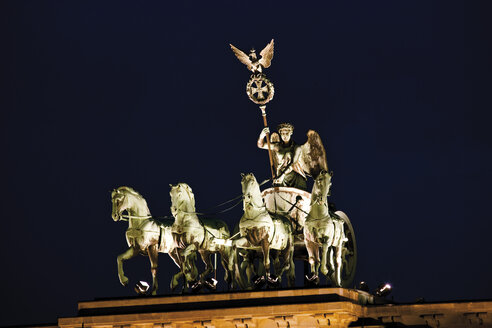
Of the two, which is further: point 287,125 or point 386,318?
point 287,125

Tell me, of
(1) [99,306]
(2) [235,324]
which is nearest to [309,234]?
(2) [235,324]

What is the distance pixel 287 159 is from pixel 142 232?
18.4 feet

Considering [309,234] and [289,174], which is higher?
[289,174]

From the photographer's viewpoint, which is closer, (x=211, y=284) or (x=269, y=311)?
(x=269, y=311)

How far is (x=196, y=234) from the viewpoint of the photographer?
37.9 meters

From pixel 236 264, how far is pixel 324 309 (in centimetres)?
451

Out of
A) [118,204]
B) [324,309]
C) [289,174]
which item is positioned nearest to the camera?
[324,309]

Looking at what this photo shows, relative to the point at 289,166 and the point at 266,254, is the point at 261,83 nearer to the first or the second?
the point at 289,166

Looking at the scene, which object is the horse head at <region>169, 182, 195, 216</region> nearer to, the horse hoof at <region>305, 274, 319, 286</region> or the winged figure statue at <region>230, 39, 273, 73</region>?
the horse hoof at <region>305, 274, 319, 286</region>

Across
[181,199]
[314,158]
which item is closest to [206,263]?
[181,199]

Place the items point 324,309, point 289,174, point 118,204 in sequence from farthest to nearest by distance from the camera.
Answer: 1. point 289,174
2. point 118,204
3. point 324,309

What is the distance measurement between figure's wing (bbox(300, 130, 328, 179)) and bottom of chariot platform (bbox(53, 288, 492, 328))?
17.9 ft

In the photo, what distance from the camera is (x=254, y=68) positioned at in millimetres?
41594

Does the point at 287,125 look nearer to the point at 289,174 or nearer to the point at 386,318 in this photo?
the point at 289,174
